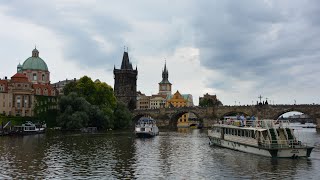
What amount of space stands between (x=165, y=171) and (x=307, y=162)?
19.2m

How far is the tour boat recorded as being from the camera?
53.6 m

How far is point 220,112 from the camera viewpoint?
541 ft

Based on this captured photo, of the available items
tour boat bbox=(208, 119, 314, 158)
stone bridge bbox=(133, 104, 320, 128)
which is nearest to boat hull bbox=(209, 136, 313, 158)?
tour boat bbox=(208, 119, 314, 158)

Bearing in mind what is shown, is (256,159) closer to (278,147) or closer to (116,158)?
(278,147)

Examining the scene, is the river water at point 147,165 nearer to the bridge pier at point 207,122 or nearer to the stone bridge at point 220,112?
the stone bridge at point 220,112

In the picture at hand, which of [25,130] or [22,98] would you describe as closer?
[25,130]

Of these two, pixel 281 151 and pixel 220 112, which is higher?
pixel 220 112

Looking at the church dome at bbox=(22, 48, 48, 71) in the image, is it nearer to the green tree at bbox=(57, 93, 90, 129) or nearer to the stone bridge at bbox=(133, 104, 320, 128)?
the stone bridge at bbox=(133, 104, 320, 128)

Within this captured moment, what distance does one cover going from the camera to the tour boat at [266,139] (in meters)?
53.6

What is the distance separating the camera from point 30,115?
14200 cm

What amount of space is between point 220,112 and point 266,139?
108 metres

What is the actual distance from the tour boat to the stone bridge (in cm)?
8236

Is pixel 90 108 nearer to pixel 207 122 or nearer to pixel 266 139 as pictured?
pixel 207 122

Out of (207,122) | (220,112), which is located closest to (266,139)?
(220,112)
